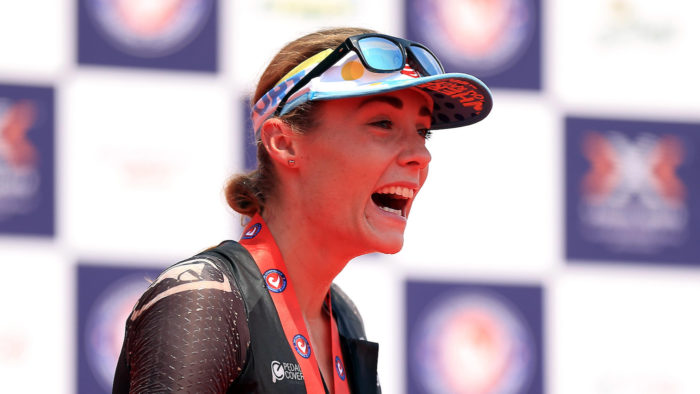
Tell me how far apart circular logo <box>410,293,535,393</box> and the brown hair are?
6.91 feet

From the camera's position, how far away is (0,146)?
4008 millimetres

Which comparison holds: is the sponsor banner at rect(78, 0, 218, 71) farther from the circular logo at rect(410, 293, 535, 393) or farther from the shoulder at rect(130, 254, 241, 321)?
the shoulder at rect(130, 254, 241, 321)

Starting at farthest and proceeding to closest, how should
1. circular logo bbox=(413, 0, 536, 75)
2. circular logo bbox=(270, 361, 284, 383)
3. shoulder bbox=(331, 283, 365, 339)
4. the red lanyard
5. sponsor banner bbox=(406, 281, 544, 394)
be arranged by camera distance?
circular logo bbox=(413, 0, 536, 75)
sponsor banner bbox=(406, 281, 544, 394)
shoulder bbox=(331, 283, 365, 339)
the red lanyard
circular logo bbox=(270, 361, 284, 383)

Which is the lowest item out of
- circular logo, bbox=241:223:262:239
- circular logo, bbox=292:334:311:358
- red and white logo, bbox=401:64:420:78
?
circular logo, bbox=292:334:311:358

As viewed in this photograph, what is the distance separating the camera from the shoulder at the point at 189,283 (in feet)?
5.98

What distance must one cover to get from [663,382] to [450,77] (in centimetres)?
276

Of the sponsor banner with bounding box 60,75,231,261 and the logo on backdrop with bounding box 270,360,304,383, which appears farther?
the sponsor banner with bounding box 60,75,231,261

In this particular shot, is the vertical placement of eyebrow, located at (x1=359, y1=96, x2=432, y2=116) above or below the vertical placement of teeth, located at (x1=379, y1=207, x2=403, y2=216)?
above

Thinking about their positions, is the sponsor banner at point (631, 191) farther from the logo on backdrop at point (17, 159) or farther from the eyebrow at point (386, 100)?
the eyebrow at point (386, 100)

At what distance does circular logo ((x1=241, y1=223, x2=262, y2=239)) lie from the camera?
2145mm

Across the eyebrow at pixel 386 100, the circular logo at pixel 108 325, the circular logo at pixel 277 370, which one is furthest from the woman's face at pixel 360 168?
the circular logo at pixel 108 325

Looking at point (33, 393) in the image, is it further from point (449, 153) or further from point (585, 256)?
point (585, 256)

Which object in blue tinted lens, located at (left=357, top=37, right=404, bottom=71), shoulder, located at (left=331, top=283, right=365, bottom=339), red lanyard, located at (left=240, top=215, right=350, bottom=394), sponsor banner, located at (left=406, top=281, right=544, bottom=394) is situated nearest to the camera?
red lanyard, located at (left=240, top=215, right=350, bottom=394)

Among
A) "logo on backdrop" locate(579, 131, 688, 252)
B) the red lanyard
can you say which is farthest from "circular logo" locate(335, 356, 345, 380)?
"logo on backdrop" locate(579, 131, 688, 252)
